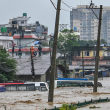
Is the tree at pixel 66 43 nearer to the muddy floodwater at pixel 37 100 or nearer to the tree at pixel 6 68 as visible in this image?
the tree at pixel 6 68

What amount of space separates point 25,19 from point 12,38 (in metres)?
39.0

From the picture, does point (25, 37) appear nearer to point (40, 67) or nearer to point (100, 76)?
point (100, 76)

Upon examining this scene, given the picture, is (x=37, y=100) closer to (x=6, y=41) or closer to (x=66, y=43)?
(x=6, y=41)

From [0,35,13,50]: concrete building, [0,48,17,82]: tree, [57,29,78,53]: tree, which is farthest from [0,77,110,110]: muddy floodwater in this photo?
[57,29,78,53]: tree

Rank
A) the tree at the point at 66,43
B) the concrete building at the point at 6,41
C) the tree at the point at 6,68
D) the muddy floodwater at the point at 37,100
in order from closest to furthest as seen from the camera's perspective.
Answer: the muddy floodwater at the point at 37,100, the tree at the point at 6,68, the concrete building at the point at 6,41, the tree at the point at 66,43

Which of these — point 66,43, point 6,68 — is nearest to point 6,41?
point 66,43

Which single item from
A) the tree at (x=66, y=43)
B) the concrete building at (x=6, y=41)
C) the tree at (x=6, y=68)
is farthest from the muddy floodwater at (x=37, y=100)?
the tree at (x=66, y=43)

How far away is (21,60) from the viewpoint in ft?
184

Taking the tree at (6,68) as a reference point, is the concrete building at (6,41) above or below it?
above

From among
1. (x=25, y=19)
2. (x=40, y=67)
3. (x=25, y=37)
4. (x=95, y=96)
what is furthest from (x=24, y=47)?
(x=95, y=96)

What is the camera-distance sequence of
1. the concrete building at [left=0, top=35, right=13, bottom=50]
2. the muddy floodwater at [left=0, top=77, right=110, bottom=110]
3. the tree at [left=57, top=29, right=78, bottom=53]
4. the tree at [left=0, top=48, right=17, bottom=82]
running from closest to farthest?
1. the muddy floodwater at [left=0, top=77, right=110, bottom=110]
2. the tree at [left=0, top=48, right=17, bottom=82]
3. the concrete building at [left=0, top=35, right=13, bottom=50]
4. the tree at [left=57, top=29, right=78, bottom=53]

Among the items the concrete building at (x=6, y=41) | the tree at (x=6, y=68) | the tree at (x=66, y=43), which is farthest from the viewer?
the tree at (x=66, y=43)

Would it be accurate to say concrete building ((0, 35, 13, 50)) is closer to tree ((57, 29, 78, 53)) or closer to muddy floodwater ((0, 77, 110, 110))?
tree ((57, 29, 78, 53))

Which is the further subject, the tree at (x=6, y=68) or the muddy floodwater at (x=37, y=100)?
the tree at (x=6, y=68)
